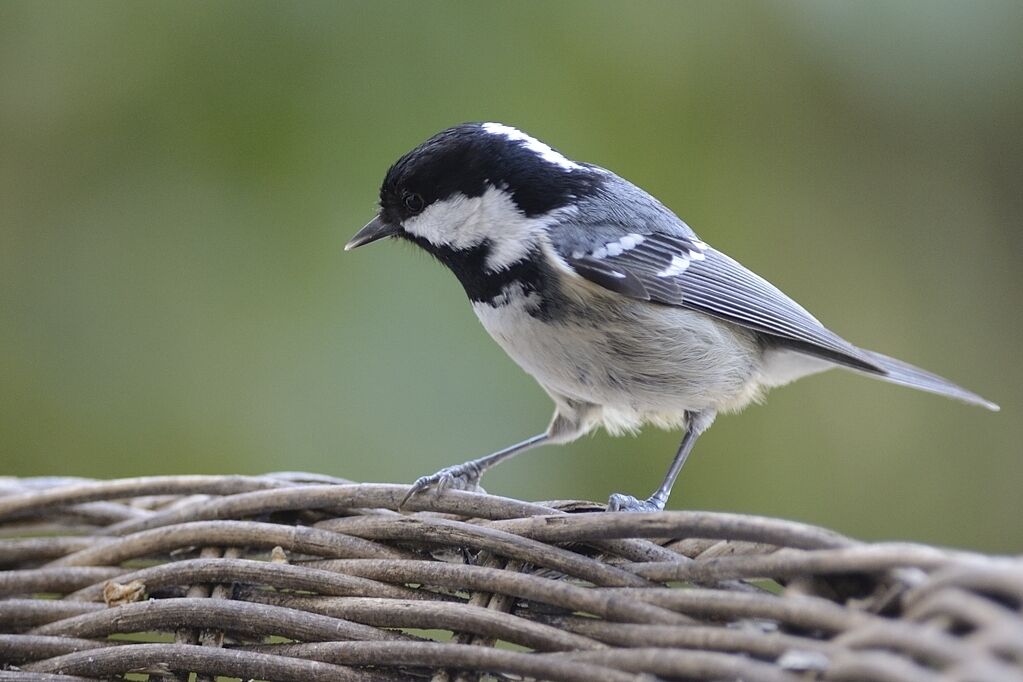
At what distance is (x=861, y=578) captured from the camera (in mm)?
550

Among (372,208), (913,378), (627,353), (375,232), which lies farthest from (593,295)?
(372,208)

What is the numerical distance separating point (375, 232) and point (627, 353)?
1.15 ft

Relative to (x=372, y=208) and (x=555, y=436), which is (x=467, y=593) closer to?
(x=555, y=436)

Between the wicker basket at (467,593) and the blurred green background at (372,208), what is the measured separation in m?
0.82

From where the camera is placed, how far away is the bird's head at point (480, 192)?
1.11 m

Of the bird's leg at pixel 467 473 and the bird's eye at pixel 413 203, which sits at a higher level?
the bird's eye at pixel 413 203

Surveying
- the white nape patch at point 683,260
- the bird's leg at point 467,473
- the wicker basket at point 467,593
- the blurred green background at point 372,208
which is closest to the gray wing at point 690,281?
the white nape patch at point 683,260

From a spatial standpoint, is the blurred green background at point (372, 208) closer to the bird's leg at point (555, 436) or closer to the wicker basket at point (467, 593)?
the bird's leg at point (555, 436)

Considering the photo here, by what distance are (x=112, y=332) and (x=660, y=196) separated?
1.07 m

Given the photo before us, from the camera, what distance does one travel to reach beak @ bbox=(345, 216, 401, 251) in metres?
1.18

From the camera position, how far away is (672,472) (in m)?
1.09

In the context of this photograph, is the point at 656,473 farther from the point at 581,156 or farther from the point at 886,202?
the point at 886,202

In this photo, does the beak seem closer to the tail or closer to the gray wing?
the gray wing

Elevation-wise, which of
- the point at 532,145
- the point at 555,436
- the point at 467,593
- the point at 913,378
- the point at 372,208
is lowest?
the point at 467,593
